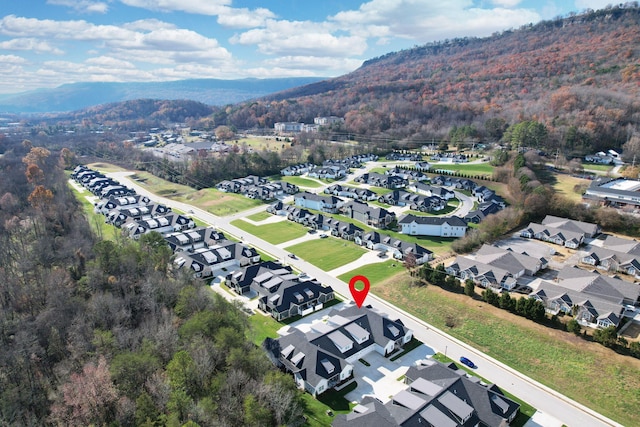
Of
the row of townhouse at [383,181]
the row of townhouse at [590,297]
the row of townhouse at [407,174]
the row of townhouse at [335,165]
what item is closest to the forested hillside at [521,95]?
the row of townhouse at [335,165]

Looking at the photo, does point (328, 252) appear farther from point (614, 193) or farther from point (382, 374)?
point (614, 193)

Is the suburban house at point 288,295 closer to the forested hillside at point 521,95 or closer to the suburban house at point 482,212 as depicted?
the suburban house at point 482,212

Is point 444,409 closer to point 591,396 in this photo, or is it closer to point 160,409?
point 591,396

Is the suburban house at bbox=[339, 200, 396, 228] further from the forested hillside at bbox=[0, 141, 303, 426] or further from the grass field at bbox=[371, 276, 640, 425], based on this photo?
the forested hillside at bbox=[0, 141, 303, 426]

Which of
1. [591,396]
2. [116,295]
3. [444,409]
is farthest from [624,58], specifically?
[116,295]

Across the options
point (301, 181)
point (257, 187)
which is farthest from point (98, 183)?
point (301, 181)
